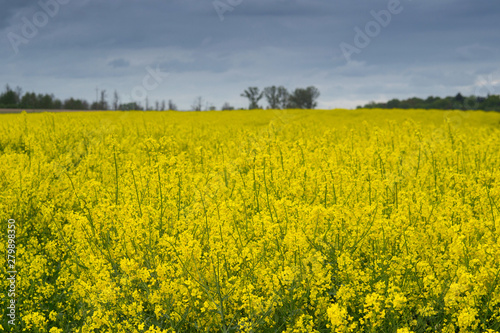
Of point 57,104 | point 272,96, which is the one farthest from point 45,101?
→ point 272,96

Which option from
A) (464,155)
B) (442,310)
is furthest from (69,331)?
(464,155)

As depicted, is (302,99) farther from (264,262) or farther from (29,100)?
(264,262)

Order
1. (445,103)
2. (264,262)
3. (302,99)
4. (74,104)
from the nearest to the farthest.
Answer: (264,262) < (445,103) < (74,104) < (302,99)

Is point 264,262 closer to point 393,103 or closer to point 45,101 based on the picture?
point 393,103

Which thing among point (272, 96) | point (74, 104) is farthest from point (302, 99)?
point (74, 104)

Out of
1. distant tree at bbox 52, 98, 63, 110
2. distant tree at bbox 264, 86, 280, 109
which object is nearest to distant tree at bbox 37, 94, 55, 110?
distant tree at bbox 52, 98, 63, 110

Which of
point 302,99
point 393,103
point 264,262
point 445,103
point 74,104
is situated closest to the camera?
point 264,262

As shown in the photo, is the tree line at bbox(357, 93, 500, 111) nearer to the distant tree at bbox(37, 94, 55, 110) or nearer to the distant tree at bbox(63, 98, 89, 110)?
the distant tree at bbox(63, 98, 89, 110)

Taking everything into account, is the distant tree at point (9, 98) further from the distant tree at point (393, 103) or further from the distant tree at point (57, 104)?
the distant tree at point (393, 103)

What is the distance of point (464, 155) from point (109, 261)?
6376mm

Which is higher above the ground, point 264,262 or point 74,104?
point 74,104

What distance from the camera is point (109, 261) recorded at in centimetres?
377

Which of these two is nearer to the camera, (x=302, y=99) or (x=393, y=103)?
(x=393, y=103)

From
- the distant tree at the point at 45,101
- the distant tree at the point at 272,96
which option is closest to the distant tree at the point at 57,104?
the distant tree at the point at 45,101
